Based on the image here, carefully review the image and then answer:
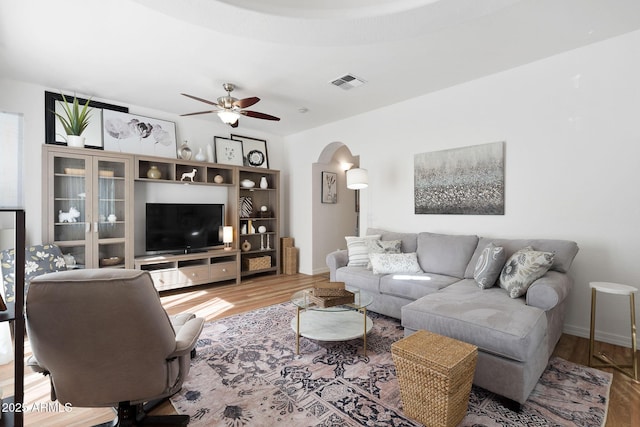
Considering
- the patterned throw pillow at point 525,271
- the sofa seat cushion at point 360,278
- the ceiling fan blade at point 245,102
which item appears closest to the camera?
the patterned throw pillow at point 525,271

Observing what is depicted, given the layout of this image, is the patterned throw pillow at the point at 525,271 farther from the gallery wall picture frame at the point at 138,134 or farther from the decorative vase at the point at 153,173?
the gallery wall picture frame at the point at 138,134

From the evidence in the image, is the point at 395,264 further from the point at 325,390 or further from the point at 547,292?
the point at 325,390

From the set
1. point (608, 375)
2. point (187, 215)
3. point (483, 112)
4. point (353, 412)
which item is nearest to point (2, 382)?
point (353, 412)

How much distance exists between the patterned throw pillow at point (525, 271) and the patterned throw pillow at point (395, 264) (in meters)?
0.99

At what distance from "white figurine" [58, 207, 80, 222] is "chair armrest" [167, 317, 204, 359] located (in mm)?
2952

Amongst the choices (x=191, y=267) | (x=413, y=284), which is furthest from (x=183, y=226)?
(x=413, y=284)

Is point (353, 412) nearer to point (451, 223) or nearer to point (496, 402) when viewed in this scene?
point (496, 402)

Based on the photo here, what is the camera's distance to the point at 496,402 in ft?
6.08

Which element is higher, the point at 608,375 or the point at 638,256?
the point at 638,256

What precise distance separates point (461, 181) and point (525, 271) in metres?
1.45

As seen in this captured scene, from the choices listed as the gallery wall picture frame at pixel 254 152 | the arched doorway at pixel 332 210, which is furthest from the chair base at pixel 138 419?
the gallery wall picture frame at pixel 254 152

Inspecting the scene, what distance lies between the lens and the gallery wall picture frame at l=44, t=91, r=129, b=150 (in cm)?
359

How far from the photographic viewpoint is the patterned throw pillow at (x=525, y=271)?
2.36 meters

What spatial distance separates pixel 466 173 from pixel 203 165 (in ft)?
12.2
